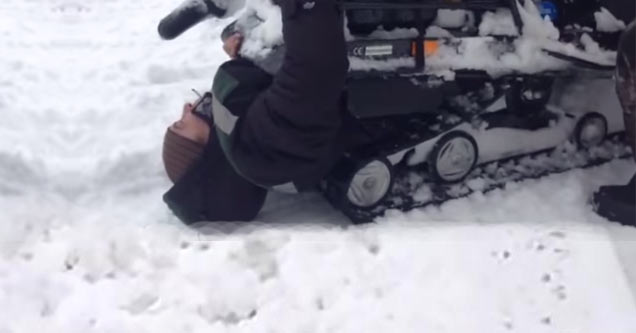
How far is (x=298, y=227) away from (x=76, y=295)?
0.81 meters

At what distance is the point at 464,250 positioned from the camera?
2.90 m

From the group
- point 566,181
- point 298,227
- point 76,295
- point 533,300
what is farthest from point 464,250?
point 76,295

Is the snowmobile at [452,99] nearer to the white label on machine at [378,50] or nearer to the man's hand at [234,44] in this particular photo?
the white label on machine at [378,50]

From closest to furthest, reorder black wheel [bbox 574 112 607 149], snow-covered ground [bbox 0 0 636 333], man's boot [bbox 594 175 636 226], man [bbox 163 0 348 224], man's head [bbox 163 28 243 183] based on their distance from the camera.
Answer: snow-covered ground [bbox 0 0 636 333]
man [bbox 163 0 348 224]
man's boot [bbox 594 175 636 226]
man's head [bbox 163 28 243 183]
black wheel [bbox 574 112 607 149]

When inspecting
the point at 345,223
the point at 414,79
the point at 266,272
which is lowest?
the point at 345,223

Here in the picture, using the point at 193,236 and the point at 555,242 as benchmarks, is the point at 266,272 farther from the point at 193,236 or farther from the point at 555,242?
the point at 555,242

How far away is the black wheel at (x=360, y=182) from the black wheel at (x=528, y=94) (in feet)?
1.78

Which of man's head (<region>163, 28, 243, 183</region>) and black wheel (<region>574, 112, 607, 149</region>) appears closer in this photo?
man's head (<region>163, 28, 243, 183</region>)

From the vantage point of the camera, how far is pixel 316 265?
2.81 metres

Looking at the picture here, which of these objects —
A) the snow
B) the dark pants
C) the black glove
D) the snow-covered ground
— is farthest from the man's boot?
the black glove

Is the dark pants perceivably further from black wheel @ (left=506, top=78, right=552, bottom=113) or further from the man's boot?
the man's boot

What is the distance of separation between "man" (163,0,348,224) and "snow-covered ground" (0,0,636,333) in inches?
5.5

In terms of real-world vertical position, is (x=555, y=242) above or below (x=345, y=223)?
above

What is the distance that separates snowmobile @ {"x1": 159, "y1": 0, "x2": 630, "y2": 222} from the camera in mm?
3295
